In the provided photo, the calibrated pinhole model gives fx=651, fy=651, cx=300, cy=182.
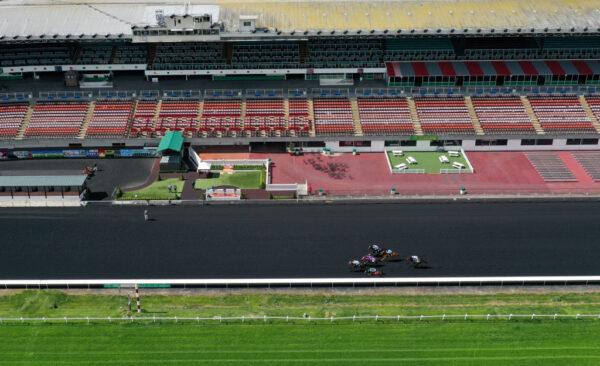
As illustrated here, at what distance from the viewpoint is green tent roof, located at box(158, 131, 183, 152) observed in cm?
9669

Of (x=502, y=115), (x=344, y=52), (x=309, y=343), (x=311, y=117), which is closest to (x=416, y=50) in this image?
(x=344, y=52)

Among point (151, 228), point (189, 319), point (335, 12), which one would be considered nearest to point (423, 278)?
point (189, 319)

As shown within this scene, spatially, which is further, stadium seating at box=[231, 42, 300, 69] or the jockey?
stadium seating at box=[231, 42, 300, 69]

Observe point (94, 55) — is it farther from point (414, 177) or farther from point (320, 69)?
point (414, 177)

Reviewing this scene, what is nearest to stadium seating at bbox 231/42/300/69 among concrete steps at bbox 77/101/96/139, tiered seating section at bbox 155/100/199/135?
tiered seating section at bbox 155/100/199/135

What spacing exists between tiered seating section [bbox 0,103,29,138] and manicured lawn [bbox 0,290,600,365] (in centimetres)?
3941

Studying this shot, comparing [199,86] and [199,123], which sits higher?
[199,86]

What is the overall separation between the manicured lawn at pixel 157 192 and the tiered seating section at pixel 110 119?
1400cm

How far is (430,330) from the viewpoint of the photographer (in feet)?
218

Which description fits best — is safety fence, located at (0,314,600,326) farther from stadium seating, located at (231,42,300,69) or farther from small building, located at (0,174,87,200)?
stadium seating, located at (231,42,300,69)

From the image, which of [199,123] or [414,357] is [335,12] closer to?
[199,123]

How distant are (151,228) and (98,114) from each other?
31861 mm

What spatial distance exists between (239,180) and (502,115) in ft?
145

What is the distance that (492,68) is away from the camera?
109625 mm
